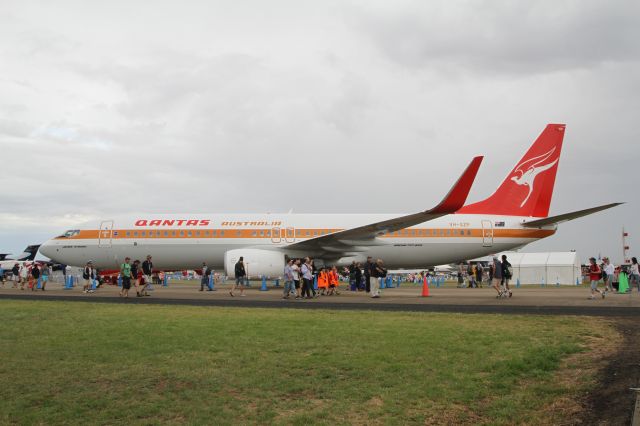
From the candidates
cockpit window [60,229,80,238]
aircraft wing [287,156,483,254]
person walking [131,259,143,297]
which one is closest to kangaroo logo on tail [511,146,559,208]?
aircraft wing [287,156,483,254]

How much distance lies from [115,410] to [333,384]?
2997mm

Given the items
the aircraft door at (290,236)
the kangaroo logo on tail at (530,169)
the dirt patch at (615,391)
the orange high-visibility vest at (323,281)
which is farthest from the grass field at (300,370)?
the kangaroo logo on tail at (530,169)

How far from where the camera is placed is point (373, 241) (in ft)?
90.2

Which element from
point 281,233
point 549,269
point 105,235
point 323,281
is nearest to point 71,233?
point 105,235

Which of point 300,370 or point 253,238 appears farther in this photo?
point 253,238

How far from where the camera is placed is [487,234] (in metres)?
29.1

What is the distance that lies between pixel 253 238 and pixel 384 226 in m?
7.14

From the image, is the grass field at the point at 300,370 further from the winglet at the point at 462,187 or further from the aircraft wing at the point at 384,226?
the aircraft wing at the point at 384,226

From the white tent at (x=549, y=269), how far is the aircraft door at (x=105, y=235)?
27028 millimetres

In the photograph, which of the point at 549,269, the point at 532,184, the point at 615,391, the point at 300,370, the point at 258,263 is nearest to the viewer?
the point at 615,391

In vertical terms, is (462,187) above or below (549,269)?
above

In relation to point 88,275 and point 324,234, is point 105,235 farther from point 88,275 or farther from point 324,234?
point 324,234

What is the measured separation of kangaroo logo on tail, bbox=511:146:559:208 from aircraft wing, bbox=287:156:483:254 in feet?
26.0

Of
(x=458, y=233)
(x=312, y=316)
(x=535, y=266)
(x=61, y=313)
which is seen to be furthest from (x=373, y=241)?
(x=535, y=266)
